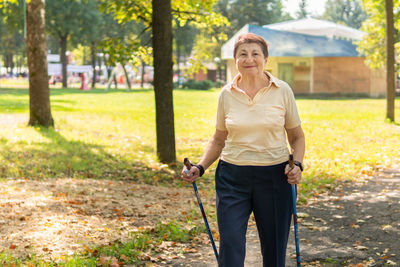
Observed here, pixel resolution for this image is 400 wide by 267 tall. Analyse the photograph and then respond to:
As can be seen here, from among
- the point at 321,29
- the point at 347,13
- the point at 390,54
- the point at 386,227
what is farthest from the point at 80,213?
the point at 347,13

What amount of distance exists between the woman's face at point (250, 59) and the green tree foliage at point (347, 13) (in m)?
141

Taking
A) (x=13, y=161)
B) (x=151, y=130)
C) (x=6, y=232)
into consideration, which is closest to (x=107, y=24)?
(x=151, y=130)

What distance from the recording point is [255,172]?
3.75 m

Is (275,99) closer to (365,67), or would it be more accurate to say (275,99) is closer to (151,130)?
(151,130)

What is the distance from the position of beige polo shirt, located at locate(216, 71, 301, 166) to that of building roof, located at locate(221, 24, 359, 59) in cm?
4364

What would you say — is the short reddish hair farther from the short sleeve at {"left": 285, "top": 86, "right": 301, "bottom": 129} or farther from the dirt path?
the dirt path

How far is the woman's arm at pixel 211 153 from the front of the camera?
403 cm

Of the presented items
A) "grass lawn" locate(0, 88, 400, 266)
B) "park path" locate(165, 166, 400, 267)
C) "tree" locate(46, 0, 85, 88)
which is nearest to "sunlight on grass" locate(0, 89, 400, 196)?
"grass lawn" locate(0, 88, 400, 266)

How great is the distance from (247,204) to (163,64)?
710cm

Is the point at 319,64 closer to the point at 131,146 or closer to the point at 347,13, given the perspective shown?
the point at 131,146

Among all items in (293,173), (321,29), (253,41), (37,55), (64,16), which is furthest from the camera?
(64,16)

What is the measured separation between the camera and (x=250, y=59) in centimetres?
375

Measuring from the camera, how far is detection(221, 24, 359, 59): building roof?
47.0 metres

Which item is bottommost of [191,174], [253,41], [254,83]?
[191,174]
